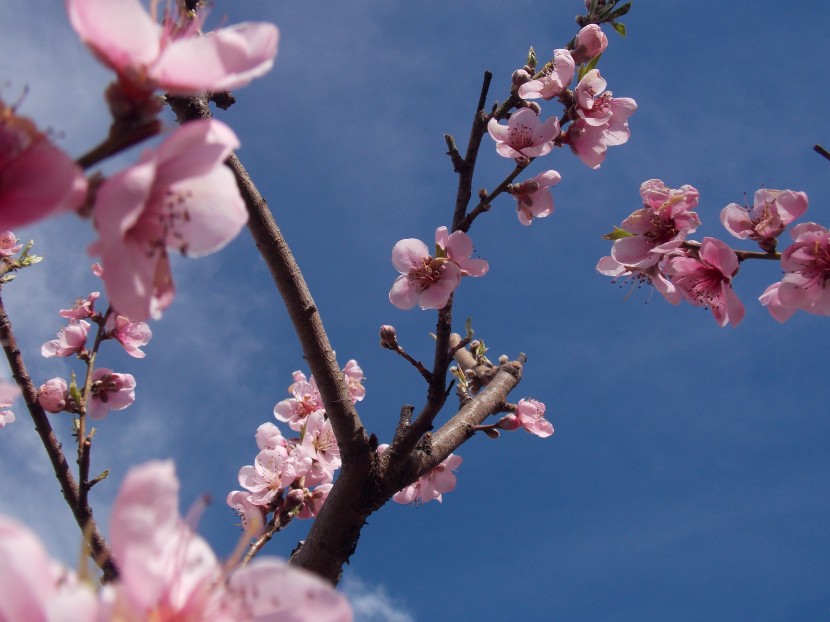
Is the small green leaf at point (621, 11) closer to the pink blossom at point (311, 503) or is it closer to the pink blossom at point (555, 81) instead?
the pink blossom at point (555, 81)

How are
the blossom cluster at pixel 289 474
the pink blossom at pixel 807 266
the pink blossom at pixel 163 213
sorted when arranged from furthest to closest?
1. the blossom cluster at pixel 289 474
2. the pink blossom at pixel 807 266
3. the pink blossom at pixel 163 213

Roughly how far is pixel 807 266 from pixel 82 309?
3422mm

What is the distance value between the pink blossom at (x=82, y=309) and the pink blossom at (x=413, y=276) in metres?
1.71

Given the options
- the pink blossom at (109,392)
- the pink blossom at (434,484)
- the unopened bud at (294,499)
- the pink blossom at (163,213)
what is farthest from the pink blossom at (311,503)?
the pink blossom at (163,213)

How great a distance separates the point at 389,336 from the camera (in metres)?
2.95

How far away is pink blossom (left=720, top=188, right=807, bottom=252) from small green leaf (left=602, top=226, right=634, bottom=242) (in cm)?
40

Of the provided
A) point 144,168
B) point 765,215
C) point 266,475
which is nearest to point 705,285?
point 765,215

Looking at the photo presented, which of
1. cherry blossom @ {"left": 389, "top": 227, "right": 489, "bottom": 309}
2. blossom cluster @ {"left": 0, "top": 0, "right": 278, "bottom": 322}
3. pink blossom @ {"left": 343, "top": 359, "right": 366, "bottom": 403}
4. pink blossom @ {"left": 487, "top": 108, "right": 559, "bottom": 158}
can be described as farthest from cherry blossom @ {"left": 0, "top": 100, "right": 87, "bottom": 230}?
pink blossom @ {"left": 343, "top": 359, "right": 366, "bottom": 403}

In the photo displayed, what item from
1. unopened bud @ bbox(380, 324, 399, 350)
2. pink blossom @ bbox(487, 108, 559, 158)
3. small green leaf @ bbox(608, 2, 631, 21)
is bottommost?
unopened bud @ bbox(380, 324, 399, 350)

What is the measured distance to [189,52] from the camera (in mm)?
1018

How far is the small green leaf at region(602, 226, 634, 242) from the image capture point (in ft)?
9.72

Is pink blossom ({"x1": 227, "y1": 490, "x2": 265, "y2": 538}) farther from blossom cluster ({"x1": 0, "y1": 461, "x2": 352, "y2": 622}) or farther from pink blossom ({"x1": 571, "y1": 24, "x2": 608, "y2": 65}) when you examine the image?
pink blossom ({"x1": 571, "y1": 24, "x2": 608, "y2": 65})

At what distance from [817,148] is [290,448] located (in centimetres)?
284

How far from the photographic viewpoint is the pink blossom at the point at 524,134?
290 cm
